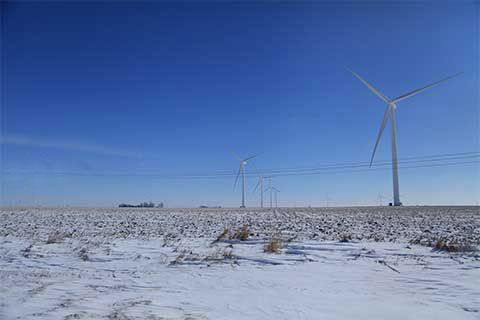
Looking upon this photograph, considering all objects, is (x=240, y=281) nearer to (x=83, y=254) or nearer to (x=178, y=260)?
(x=178, y=260)

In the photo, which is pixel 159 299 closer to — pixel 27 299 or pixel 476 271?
pixel 27 299

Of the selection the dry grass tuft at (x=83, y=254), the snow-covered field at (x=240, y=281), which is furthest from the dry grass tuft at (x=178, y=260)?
the dry grass tuft at (x=83, y=254)

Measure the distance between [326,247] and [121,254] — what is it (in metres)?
7.10

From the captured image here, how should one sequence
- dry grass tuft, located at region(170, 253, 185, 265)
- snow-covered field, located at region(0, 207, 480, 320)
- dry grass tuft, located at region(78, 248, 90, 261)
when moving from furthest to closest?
dry grass tuft, located at region(78, 248, 90, 261) < dry grass tuft, located at region(170, 253, 185, 265) < snow-covered field, located at region(0, 207, 480, 320)

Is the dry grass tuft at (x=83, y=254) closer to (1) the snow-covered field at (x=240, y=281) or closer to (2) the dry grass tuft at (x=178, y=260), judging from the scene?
(1) the snow-covered field at (x=240, y=281)

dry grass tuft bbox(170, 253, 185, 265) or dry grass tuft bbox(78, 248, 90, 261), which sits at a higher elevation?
dry grass tuft bbox(170, 253, 185, 265)

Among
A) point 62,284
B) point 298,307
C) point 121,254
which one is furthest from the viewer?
point 121,254

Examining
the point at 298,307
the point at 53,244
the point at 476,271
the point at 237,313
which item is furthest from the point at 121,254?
the point at 476,271

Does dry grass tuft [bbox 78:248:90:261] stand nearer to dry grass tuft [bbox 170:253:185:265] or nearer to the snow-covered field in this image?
the snow-covered field

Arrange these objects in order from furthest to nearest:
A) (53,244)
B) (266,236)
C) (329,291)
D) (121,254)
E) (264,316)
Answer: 1. (266,236)
2. (53,244)
3. (121,254)
4. (329,291)
5. (264,316)

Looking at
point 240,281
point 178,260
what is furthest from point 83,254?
point 240,281

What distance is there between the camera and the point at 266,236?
12.6 meters

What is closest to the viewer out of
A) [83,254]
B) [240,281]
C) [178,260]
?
[240,281]

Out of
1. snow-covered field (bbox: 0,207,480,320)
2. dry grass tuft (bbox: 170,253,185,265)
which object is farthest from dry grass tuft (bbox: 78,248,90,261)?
dry grass tuft (bbox: 170,253,185,265)
